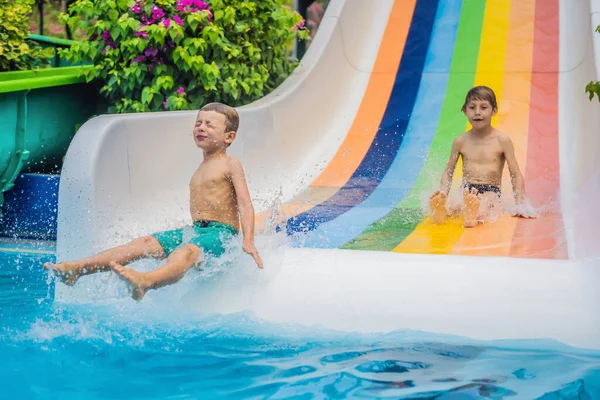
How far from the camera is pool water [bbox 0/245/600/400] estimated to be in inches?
119

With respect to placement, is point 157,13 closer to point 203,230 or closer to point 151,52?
point 151,52

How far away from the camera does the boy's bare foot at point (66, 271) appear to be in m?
3.60

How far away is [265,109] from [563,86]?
2.54 metres

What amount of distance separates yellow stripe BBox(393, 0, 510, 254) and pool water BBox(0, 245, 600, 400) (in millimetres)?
929

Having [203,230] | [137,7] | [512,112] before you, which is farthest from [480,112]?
[137,7]

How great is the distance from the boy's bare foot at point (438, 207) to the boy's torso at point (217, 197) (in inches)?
47.0

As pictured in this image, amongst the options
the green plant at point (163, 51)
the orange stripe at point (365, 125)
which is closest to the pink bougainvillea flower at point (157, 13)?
the green plant at point (163, 51)

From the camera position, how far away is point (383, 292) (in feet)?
12.1

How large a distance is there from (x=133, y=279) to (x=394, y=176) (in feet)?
10.2

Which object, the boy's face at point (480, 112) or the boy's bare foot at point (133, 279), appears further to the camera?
the boy's face at point (480, 112)

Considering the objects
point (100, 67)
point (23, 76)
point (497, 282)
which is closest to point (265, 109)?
point (100, 67)

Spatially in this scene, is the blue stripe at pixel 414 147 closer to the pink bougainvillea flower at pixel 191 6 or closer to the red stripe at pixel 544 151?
the red stripe at pixel 544 151

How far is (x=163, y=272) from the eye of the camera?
3.53 metres

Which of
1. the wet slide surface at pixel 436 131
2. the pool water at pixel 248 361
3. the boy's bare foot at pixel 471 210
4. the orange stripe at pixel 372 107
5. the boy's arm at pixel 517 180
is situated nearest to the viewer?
the pool water at pixel 248 361
